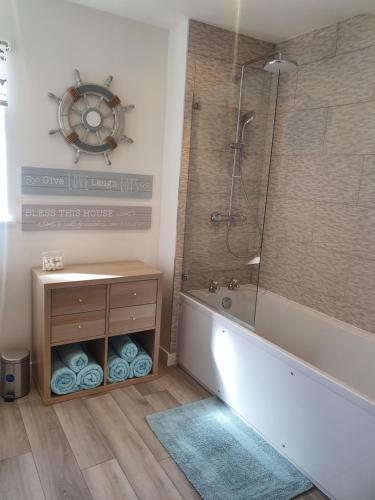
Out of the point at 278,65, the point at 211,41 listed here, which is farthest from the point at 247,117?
the point at 211,41

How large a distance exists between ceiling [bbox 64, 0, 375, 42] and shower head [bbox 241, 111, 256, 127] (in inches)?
21.6

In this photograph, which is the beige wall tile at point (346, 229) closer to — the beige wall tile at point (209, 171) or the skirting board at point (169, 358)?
the beige wall tile at point (209, 171)

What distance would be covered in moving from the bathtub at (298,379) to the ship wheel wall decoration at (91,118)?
47.1 inches

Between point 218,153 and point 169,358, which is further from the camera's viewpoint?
point 169,358

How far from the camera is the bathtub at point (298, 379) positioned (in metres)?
1.64

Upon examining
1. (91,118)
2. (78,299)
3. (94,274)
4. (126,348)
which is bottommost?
(126,348)

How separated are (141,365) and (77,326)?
56 centimetres

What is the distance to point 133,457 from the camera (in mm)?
1946

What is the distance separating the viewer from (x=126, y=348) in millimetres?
2586

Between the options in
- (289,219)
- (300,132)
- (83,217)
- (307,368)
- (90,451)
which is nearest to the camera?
(307,368)

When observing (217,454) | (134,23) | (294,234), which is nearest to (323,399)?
(217,454)

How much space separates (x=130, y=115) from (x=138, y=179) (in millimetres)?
441

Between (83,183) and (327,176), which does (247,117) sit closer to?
(327,176)

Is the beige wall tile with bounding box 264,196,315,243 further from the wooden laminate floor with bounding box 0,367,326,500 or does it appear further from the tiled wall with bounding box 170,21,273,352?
the wooden laminate floor with bounding box 0,367,326,500
